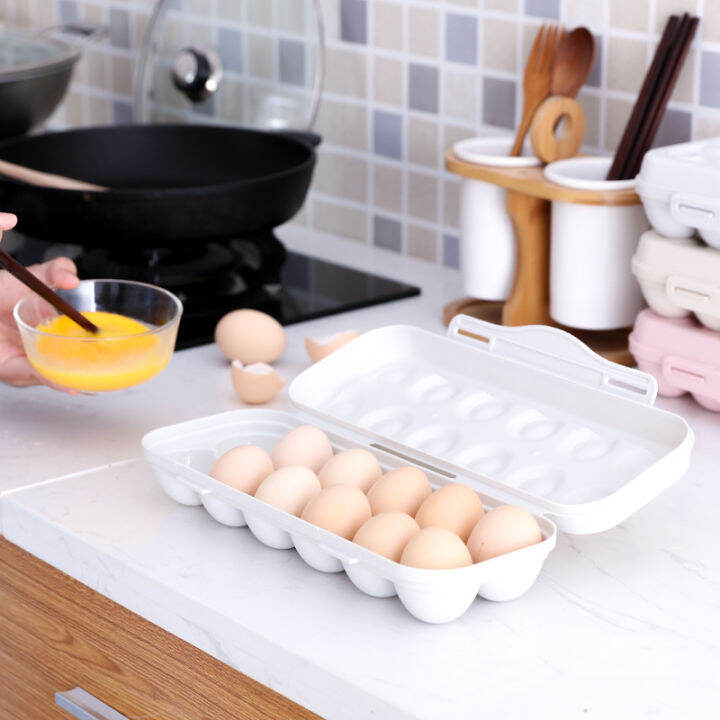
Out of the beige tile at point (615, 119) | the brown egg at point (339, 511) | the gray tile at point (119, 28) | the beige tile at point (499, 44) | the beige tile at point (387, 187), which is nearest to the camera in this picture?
the brown egg at point (339, 511)

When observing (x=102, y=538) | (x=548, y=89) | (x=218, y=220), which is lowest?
(x=102, y=538)

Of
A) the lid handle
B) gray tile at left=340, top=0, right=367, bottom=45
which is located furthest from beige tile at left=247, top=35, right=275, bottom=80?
the lid handle

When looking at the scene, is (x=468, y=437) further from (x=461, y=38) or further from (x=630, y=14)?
(x=461, y=38)

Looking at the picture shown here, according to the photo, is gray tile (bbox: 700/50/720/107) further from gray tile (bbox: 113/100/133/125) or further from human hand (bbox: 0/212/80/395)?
gray tile (bbox: 113/100/133/125)

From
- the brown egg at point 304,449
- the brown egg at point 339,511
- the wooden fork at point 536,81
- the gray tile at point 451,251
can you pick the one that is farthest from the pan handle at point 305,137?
the brown egg at point 339,511

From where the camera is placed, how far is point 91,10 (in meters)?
2.22

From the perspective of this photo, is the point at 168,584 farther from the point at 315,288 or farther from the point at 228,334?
the point at 315,288

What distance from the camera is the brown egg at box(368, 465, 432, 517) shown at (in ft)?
3.16

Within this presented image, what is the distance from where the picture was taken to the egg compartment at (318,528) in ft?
2.81

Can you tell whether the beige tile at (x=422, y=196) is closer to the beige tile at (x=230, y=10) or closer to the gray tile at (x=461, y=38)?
the gray tile at (x=461, y=38)

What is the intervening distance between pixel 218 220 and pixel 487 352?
405 millimetres

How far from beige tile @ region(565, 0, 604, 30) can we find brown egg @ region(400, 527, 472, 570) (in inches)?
32.0

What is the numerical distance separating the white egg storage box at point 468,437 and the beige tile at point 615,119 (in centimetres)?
42

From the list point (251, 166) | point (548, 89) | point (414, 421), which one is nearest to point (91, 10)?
point (251, 166)
